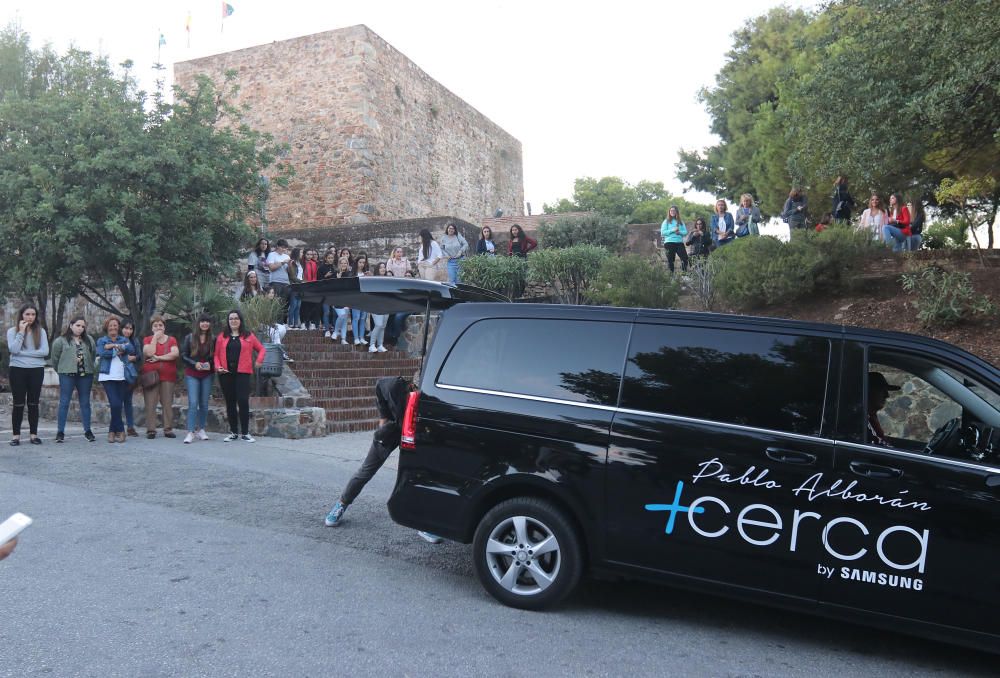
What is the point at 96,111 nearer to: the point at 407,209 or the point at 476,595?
the point at 476,595

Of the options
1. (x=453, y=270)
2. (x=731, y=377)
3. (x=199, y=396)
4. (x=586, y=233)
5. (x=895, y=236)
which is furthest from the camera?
(x=586, y=233)

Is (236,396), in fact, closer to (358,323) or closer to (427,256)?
(358,323)

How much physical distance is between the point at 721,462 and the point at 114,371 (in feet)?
30.0

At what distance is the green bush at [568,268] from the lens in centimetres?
1557

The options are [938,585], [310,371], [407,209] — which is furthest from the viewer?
[407,209]

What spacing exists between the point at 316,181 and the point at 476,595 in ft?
72.9

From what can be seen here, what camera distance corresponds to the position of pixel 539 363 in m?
4.77

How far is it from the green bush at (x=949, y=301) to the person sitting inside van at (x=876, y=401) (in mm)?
7957

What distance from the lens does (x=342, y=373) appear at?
540 inches

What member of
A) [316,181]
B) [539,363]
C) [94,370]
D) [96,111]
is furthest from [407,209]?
[539,363]

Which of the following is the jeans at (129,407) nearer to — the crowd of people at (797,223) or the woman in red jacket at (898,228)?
the crowd of people at (797,223)

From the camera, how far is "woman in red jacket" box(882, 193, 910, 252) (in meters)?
14.4

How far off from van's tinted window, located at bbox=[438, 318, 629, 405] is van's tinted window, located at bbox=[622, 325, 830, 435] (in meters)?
0.15

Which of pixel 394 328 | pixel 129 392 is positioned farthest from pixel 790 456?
pixel 394 328
